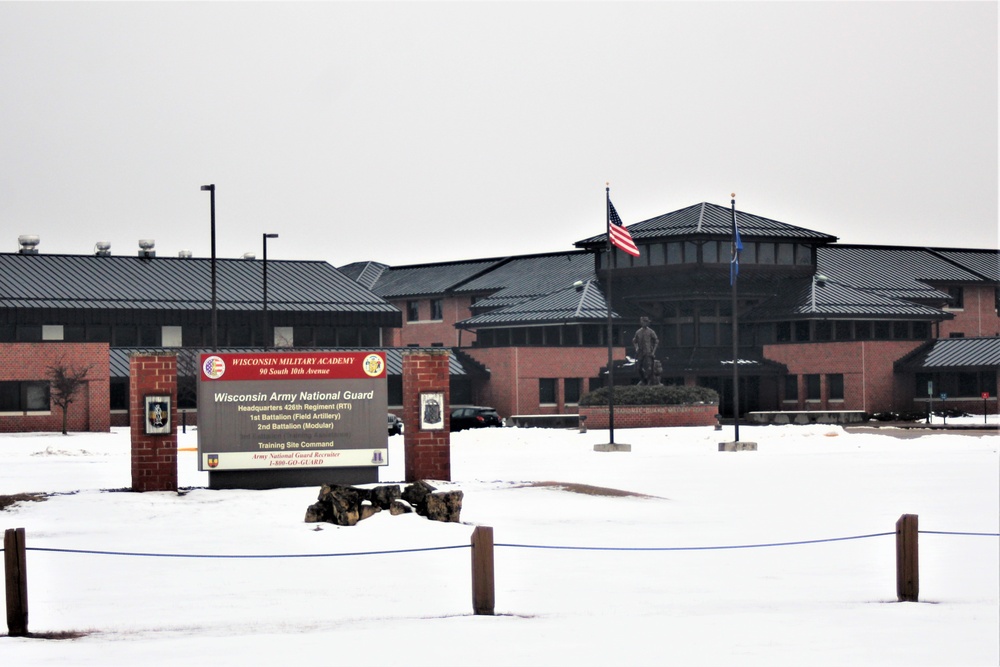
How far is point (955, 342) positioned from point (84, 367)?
1769 inches

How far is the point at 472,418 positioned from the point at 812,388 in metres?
Result: 21.2

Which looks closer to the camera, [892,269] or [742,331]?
[742,331]

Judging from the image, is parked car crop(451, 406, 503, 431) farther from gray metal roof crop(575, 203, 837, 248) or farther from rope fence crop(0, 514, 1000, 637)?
rope fence crop(0, 514, 1000, 637)

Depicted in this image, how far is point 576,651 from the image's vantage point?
1448cm

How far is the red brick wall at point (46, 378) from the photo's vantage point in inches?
2704

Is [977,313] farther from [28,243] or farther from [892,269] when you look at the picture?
[28,243]

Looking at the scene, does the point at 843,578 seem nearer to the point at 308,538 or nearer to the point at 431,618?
the point at 431,618

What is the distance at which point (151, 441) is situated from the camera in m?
28.3

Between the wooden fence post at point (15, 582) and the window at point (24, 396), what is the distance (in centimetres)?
5596

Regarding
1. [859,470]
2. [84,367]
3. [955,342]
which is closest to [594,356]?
[955,342]

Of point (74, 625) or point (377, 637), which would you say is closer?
point (377, 637)

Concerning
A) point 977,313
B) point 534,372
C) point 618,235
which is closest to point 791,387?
point 534,372

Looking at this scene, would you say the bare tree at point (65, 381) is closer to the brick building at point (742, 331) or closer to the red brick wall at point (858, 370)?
the brick building at point (742, 331)

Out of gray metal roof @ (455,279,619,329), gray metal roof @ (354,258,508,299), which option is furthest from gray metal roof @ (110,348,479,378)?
gray metal roof @ (354,258,508,299)
